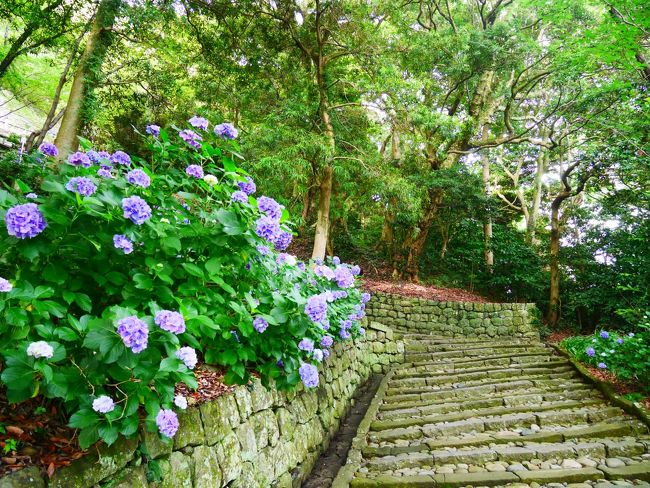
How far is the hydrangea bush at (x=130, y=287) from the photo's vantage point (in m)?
1.36

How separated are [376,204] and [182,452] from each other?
10.5m

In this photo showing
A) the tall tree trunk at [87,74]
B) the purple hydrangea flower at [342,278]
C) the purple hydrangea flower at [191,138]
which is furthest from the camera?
the tall tree trunk at [87,74]

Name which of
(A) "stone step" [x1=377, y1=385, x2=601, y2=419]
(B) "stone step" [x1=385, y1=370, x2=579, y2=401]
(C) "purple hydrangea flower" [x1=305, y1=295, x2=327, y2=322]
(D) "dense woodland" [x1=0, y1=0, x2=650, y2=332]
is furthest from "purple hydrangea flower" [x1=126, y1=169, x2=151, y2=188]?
(D) "dense woodland" [x1=0, y1=0, x2=650, y2=332]

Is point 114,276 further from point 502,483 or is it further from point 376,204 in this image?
point 376,204

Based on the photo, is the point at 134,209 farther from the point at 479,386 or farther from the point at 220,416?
the point at 479,386

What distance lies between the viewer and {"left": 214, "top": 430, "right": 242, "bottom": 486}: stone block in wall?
2201mm

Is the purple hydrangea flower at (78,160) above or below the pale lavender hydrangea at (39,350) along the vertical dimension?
above

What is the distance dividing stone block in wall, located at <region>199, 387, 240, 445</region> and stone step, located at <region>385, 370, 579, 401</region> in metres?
3.56

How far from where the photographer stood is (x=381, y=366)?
6.98m

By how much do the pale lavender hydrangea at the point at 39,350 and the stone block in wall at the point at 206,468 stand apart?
109cm

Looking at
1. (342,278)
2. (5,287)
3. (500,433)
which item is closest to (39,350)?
(5,287)

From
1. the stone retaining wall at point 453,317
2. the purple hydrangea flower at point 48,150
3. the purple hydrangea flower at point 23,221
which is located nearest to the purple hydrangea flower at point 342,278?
the purple hydrangea flower at point 48,150

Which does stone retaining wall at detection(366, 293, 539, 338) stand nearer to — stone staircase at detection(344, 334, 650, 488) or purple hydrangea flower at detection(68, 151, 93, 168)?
stone staircase at detection(344, 334, 650, 488)

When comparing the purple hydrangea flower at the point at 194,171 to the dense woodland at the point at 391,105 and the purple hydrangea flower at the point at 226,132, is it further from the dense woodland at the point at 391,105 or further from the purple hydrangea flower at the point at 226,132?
the dense woodland at the point at 391,105
